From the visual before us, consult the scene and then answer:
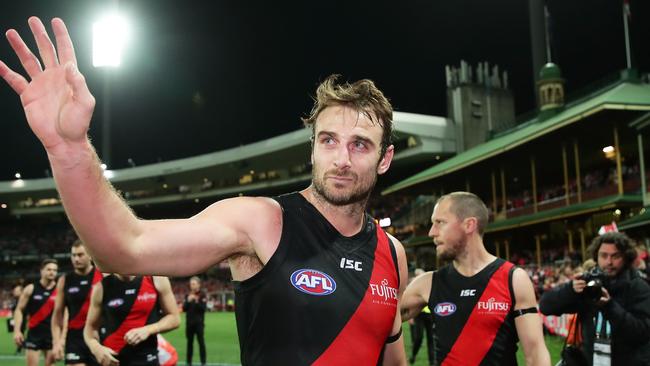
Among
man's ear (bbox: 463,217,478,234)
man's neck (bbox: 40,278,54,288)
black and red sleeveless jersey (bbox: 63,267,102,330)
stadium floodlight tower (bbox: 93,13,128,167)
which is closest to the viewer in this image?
man's ear (bbox: 463,217,478,234)

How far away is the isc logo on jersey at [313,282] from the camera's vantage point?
2.78 m

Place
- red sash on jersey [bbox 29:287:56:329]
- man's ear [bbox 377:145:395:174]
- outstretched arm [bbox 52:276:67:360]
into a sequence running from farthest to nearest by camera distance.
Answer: red sash on jersey [bbox 29:287:56:329] < outstretched arm [bbox 52:276:67:360] < man's ear [bbox 377:145:395:174]

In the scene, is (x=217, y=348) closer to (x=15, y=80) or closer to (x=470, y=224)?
(x=470, y=224)

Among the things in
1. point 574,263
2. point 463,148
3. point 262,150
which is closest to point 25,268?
point 262,150

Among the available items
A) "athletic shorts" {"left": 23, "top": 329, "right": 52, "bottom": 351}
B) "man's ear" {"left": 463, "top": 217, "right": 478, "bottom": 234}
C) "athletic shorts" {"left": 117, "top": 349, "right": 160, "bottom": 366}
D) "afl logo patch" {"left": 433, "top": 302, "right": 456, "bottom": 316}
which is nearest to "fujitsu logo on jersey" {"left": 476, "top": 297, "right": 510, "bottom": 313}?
"afl logo patch" {"left": 433, "top": 302, "right": 456, "bottom": 316}

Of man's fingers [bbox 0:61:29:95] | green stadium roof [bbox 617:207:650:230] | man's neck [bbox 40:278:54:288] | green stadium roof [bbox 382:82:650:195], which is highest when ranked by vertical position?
green stadium roof [bbox 382:82:650:195]

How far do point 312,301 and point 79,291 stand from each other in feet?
24.2

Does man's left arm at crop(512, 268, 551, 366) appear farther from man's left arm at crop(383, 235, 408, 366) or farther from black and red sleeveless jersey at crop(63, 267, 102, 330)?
black and red sleeveless jersey at crop(63, 267, 102, 330)

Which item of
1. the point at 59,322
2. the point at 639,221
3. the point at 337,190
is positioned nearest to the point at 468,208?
the point at 337,190

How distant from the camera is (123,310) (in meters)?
7.63

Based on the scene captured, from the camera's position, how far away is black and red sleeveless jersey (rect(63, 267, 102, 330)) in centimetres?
920

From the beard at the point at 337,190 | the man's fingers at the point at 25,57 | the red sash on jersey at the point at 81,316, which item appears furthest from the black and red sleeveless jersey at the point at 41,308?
the man's fingers at the point at 25,57

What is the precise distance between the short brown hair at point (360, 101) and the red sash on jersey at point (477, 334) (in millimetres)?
2268

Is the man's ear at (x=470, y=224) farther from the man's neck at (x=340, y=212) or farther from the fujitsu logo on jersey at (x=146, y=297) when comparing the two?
the fujitsu logo on jersey at (x=146, y=297)
